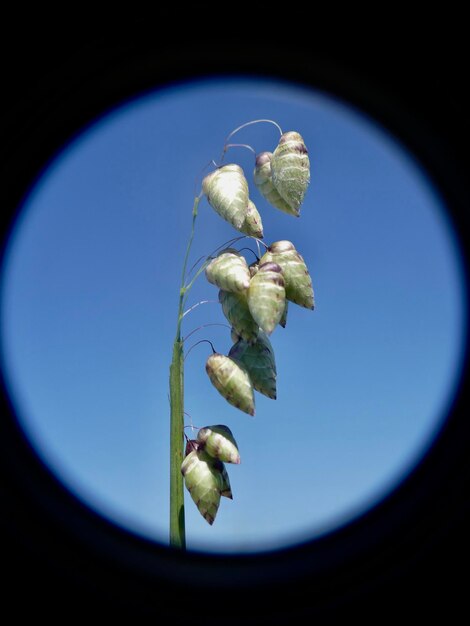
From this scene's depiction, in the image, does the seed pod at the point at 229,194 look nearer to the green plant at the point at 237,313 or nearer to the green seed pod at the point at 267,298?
the green plant at the point at 237,313

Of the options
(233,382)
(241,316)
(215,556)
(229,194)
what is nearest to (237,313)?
(241,316)

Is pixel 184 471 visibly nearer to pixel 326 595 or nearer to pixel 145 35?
pixel 326 595

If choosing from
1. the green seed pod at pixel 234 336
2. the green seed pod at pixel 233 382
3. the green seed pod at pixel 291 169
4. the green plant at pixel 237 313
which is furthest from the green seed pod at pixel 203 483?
the green seed pod at pixel 291 169

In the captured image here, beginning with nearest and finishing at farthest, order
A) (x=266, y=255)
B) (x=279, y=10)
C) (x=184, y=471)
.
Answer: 1. (x=279, y=10)
2. (x=184, y=471)
3. (x=266, y=255)

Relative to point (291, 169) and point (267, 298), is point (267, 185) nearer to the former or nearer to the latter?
point (291, 169)

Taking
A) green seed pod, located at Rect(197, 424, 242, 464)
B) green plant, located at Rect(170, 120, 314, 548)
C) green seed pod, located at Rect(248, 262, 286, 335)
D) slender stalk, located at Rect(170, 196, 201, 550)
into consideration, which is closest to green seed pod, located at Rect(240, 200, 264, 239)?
green plant, located at Rect(170, 120, 314, 548)

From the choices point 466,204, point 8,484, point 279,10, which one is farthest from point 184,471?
point 279,10

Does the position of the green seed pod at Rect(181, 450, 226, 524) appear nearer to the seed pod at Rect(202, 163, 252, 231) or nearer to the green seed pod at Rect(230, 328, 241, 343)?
the green seed pod at Rect(230, 328, 241, 343)
